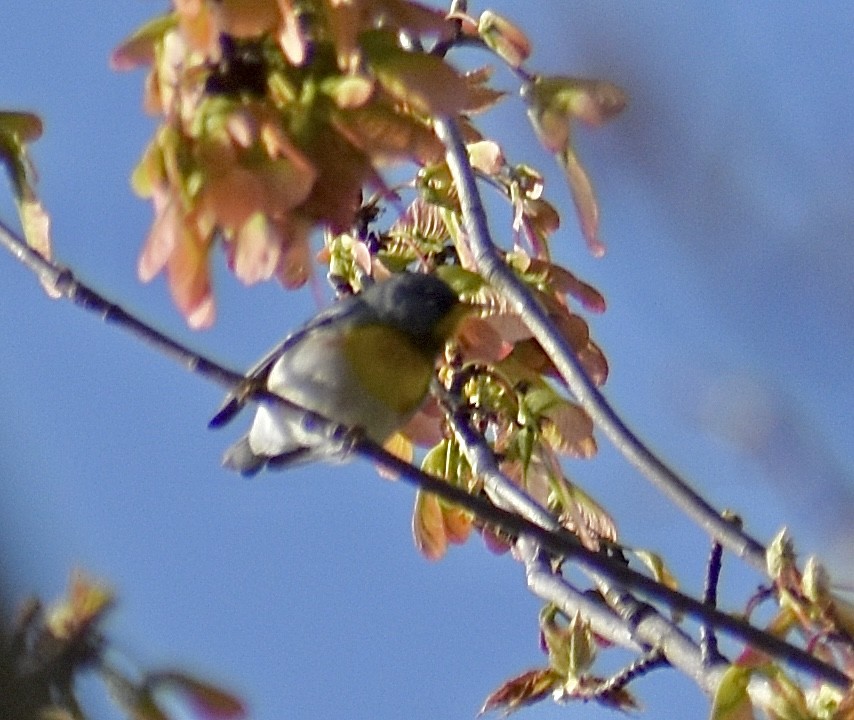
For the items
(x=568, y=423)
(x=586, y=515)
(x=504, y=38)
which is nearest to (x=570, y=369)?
(x=568, y=423)

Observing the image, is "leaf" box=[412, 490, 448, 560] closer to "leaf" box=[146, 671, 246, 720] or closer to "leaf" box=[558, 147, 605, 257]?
"leaf" box=[558, 147, 605, 257]

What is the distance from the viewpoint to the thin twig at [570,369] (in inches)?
45.4

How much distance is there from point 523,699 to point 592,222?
26.0 inches

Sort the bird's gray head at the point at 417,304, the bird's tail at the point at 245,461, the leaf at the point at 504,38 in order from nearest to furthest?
the leaf at the point at 504,38 → the bird's gray head at the point at 417,304 → the bird's tail at the point at 245,461

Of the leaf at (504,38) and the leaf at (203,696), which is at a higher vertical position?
the leaf at (504,38)

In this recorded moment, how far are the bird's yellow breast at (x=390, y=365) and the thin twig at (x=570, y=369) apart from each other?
0.33 metres

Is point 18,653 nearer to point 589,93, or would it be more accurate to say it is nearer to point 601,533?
point 589,93

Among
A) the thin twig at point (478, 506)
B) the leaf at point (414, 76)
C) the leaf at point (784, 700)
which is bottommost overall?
the thin twig at point (478, 506)

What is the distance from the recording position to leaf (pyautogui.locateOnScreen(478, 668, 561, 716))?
1604 millimetres

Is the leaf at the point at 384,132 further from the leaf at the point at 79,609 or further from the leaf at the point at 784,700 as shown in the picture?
the leaf at the point at 784,700

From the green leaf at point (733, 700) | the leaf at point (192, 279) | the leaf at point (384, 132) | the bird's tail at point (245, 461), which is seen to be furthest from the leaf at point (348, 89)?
the bird's tail at point (245, 461)

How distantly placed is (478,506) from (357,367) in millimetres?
1067

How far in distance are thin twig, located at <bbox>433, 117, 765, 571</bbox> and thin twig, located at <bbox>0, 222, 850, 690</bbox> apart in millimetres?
177

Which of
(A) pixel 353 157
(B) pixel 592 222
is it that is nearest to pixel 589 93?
(B) pixel 592 222
